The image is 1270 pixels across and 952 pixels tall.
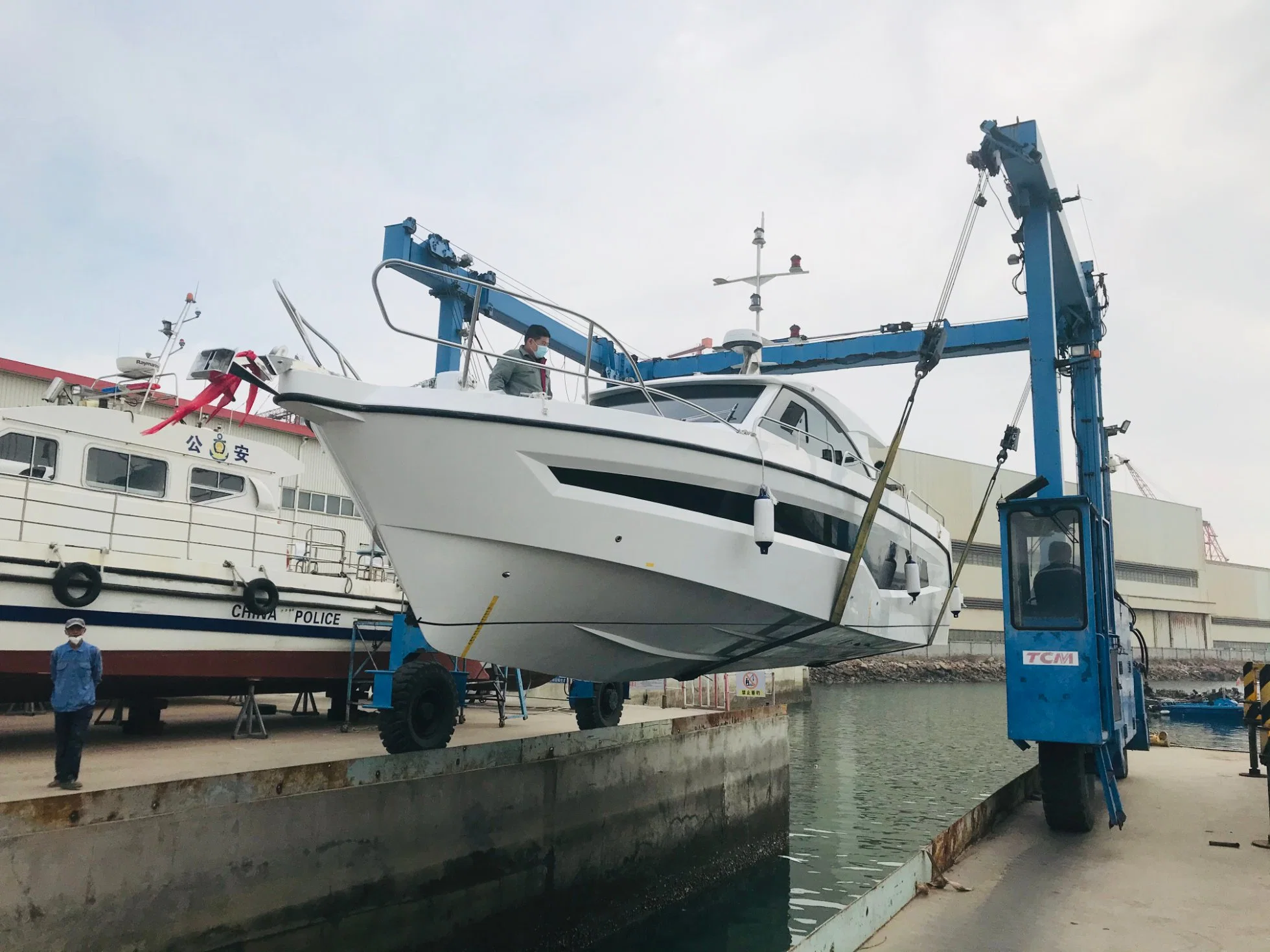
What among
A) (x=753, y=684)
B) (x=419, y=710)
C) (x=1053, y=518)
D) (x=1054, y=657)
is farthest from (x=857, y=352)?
(x=753, y=684)

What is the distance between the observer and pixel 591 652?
5496 mm

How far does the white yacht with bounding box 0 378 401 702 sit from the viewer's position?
6.75m

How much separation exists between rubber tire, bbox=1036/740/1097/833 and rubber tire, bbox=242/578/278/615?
6682 millimetres

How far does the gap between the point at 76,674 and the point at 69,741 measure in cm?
43

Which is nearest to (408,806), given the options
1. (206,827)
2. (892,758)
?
(206,827)

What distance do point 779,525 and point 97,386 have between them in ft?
28.2

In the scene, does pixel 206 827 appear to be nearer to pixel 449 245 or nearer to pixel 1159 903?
pixel 1159 903

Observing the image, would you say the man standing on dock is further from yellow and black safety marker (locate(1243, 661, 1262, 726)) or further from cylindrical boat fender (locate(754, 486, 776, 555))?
yellow and black safety marker (locate(1243, 661, 1262, 726))

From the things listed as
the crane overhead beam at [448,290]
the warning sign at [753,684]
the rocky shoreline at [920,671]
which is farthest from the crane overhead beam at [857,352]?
the rocky shoreline at [920,671]

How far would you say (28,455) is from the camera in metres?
7.89

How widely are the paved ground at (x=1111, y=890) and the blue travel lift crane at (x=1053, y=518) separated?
426mm

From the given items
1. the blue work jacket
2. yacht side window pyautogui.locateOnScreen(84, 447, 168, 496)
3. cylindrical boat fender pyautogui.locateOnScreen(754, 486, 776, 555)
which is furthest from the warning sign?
the blue work jacket

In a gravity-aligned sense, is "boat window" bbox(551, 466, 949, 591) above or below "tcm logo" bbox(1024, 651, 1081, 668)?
above

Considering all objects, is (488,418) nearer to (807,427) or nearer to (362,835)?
(807,427)
